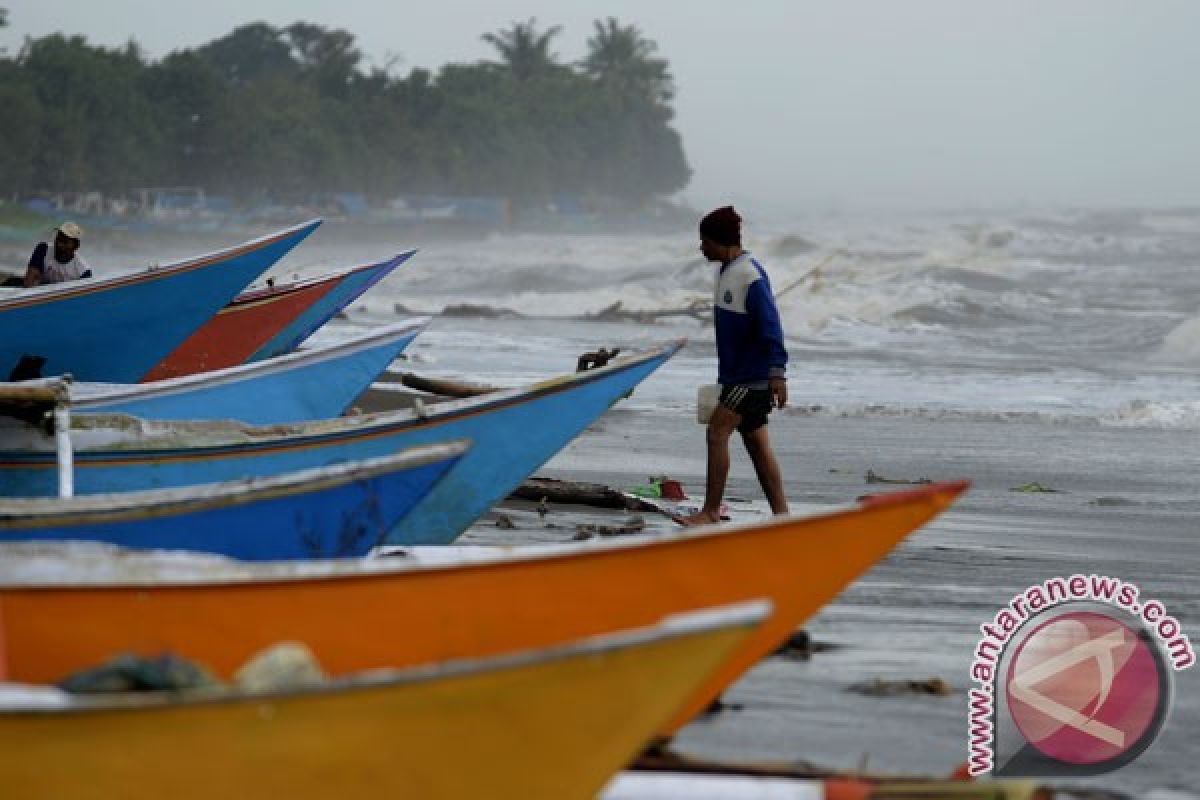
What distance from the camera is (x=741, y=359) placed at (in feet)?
26.6

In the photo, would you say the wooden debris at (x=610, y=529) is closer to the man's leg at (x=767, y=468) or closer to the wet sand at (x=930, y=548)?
the wet sand at (x=930, y=548)

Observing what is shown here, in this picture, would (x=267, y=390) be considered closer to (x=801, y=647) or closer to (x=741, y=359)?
(x=741, y=359)

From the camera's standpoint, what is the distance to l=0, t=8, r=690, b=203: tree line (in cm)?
7300

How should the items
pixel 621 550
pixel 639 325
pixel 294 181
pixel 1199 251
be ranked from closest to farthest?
pixel 621 550, pixel 639 325, pixel 1199 251, pixel 294 181

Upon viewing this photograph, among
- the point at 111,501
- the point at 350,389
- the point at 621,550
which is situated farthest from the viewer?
the point at 350,389

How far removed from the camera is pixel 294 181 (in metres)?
85.9

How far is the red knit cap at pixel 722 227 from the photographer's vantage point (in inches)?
314

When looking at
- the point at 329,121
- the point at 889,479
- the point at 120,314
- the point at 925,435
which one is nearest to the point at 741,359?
the point at 889,479

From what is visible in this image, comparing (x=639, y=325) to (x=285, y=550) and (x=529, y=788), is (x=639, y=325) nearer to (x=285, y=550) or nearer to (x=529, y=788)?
(x=285, y=550)

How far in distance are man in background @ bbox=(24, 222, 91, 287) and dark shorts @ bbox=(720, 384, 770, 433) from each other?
492cm

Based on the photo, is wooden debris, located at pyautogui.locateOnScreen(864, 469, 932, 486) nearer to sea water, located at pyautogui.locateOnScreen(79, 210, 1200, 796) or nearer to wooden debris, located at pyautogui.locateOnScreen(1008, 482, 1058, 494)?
sea water, located at pyautogui.locateOnScreen(79, 210, 1200, 796)

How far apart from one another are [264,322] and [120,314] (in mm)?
2093

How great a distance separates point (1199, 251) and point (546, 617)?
53773mm

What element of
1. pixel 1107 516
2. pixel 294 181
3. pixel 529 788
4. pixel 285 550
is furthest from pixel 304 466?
pixel 294 181
